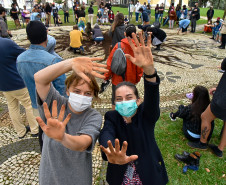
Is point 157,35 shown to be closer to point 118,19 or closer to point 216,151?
point 118,19

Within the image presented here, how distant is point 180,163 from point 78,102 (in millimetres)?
2374

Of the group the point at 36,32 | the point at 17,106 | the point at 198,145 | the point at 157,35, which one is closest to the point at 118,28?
the point at 36,32

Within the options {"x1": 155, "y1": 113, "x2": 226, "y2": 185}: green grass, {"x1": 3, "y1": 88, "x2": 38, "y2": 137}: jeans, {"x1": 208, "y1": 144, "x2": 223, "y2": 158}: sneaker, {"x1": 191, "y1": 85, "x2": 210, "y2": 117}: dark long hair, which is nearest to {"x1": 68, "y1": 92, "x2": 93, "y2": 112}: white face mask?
{"x1": 155, "y1": 113, "x2": 226, "y2": 185}: green grass

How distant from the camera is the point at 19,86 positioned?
128 inches

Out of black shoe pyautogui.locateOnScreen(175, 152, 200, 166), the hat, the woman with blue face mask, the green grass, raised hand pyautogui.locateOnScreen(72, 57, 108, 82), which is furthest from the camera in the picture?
black shoe pyautogui.locateOnScreen(175, 152, 200, 166)

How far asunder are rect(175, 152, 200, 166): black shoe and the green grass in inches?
3.1

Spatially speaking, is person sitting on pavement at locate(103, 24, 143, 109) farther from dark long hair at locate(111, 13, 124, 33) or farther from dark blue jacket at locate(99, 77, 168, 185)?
dark blue jacket at locate(99, 77, 168, 185)

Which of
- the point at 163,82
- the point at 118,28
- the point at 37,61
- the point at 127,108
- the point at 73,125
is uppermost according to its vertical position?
the point at 118,28

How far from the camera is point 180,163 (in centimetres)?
307

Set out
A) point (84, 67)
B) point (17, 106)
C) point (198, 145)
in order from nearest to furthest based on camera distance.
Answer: point (84, 67) < point (198, 145) < point (17, 106)

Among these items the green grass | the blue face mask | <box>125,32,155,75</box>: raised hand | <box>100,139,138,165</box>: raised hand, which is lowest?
the green grass

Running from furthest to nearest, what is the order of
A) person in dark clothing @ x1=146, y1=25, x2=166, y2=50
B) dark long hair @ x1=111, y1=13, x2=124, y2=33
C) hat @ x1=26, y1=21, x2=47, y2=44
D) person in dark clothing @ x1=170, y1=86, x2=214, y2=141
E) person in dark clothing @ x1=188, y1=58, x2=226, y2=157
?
person in dark clothing @ x1=146, y1=25, x2=166, y2=50 < dark long hair @ x1=111, y1=13, x2=124, y2=33 < person in dark clothing @ x1=170, y1=86, x2=214, y2=141 < person in dark clothing @ x1=188, y1=58, x2=226, y2=157 < hat @ x1=26, y1=21, x2=47, y2=44

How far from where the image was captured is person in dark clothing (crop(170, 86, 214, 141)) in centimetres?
324

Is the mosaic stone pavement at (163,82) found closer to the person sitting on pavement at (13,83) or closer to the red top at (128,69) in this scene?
the person sitting on pavement at (13,83)
